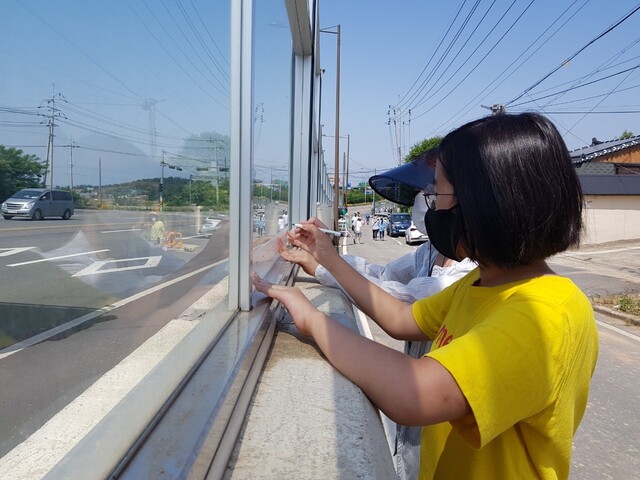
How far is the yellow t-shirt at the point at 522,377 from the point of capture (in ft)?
3.08

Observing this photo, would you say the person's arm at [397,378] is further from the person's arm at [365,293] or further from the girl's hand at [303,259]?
the girl's hand at [303,259]

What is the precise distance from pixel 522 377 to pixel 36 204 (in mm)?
874

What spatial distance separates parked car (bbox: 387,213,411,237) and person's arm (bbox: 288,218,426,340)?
91.4ft

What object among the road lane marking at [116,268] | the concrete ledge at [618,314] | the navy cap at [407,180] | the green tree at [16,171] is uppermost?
the navy cap at [407,180]

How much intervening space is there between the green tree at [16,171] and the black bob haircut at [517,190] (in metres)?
0.87

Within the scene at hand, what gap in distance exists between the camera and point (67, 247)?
0.79 m

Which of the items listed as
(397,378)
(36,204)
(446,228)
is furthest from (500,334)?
(36,204)

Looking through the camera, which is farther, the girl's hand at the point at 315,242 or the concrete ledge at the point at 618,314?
the concrete ledge at the point at 618,314

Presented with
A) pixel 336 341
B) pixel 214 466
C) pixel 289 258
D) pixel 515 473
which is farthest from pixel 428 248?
pixel 214 466

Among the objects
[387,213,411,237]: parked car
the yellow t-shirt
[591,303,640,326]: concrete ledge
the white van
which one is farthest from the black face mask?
[387,213,411,237]: parked car

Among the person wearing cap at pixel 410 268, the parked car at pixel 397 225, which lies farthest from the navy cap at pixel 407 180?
the parked car at pixel 397 225

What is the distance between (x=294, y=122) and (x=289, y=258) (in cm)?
187

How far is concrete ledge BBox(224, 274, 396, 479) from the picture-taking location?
3.46 feet

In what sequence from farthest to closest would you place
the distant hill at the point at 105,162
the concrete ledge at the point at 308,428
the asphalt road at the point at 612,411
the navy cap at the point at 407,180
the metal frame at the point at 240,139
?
1. the asphalt road at the point at 612,411
2. the navy cap at the point at 407,180
3. the metal frame at the point at 240,139
4. the concrete ledge at the point at 308,428
5. the distant hill at the point at 105,162
